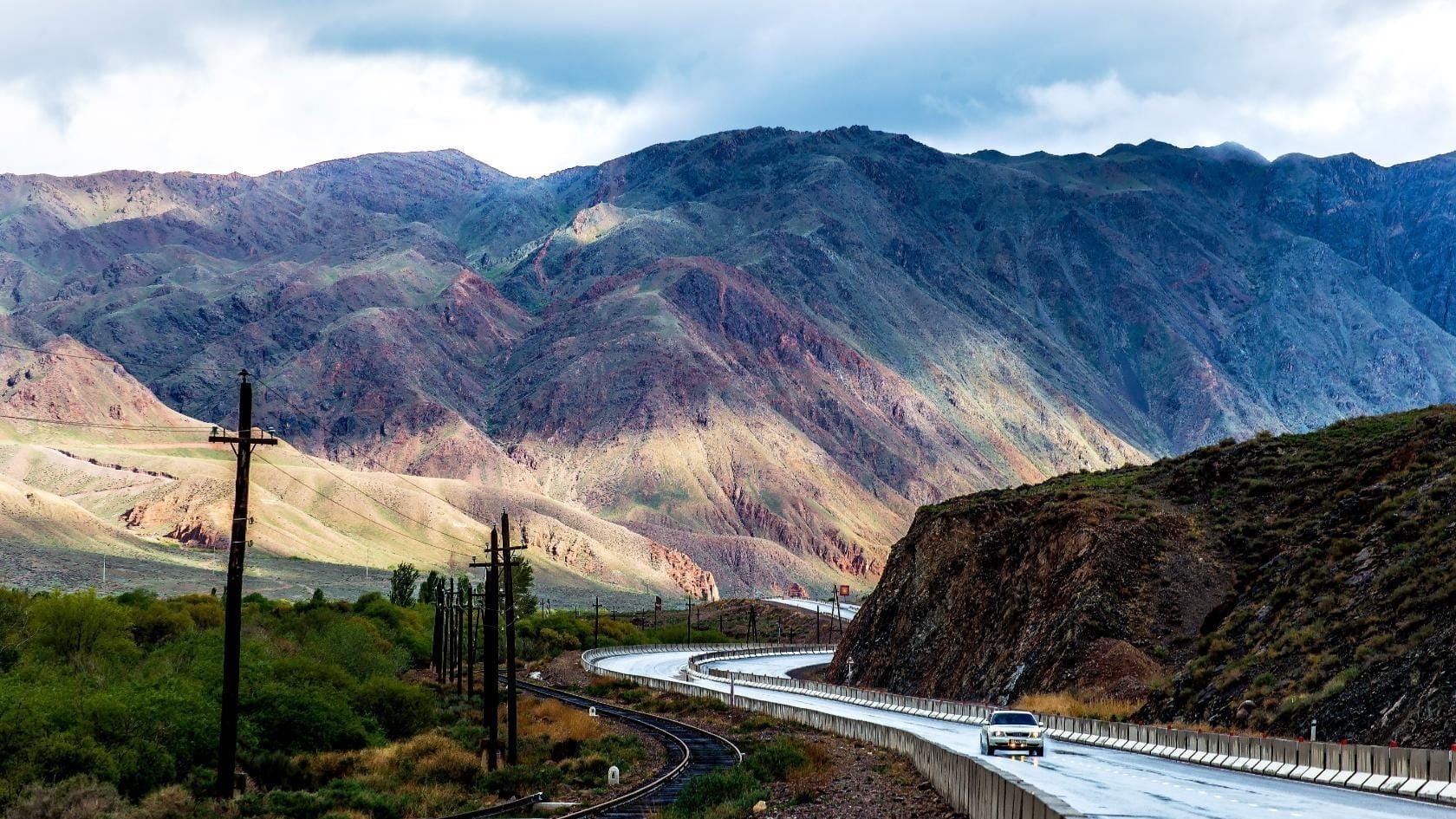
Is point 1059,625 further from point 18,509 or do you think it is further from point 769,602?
point 18,509

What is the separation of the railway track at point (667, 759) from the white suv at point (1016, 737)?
759 centimetres

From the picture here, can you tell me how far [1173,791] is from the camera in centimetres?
3128

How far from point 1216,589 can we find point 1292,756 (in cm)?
2896

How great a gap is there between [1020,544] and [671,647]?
6232 centimetres

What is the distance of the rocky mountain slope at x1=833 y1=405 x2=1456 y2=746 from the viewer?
43.7 metres

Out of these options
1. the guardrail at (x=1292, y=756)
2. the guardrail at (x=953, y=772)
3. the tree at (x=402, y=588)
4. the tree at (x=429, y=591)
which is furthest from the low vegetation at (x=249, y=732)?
the tree at (x=402, y=588)

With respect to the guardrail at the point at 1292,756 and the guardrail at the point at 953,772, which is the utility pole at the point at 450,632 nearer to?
the guardrail at the point at 953,772

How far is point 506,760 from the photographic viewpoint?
4806 cm

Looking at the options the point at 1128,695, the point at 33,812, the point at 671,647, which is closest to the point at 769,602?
the point at 671,647

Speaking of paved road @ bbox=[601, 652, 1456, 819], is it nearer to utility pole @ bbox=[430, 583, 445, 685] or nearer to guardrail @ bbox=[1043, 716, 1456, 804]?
guardrail @ bbox=[1043, 716, 1456, 804]

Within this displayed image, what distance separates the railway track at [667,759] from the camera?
3488 centimetres

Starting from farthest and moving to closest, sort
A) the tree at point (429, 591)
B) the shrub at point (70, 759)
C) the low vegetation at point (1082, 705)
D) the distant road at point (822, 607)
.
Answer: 1. the distant road at point (822, 607)
2. the tree at point (429, 591)
3. the low vegetation at point (1082, 705)
4. the shrub at point (70, 759)

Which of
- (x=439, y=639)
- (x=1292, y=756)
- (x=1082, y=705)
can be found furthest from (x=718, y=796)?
(x=439, y=639)

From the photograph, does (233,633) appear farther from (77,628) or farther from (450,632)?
(450,632)
